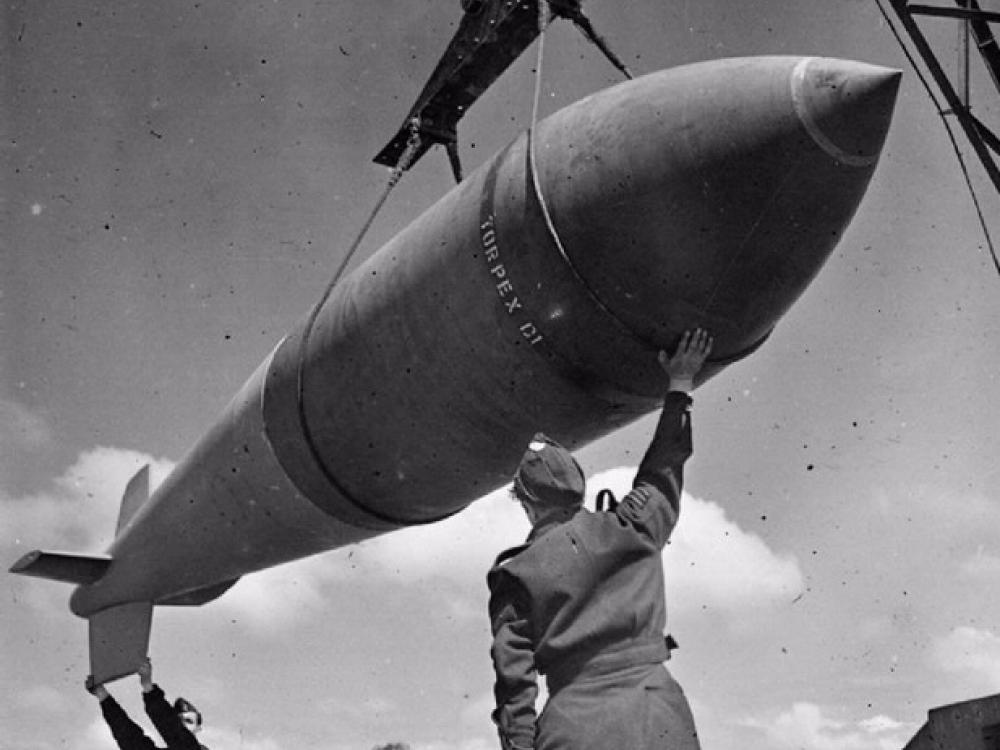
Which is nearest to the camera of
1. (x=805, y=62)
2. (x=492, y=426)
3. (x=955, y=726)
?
(x=955, y=726)

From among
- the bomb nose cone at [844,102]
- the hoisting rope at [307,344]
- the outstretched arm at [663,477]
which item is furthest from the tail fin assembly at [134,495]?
the bomb nose cone at [844,102]

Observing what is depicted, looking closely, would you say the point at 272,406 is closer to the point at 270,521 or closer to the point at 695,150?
the point at 270,521

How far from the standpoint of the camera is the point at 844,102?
3.25 metres

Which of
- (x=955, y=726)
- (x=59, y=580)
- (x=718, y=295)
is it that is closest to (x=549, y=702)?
(x=955, y=726)

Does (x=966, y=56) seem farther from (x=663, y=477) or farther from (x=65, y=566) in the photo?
(x=65, y=566)

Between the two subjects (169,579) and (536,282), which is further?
(169,579)

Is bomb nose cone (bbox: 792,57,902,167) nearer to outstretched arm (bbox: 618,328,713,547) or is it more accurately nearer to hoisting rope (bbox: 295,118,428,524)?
outstretched arm (bbox: 618,328,713,547)

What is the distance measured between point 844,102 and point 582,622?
1885mm

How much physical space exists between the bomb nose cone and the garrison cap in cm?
143

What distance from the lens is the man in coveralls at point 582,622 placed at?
8.02ft

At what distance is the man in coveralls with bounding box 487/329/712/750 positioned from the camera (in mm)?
2443

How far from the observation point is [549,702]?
8.41ft

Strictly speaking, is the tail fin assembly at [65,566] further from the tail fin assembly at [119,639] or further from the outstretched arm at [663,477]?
the outstretched arm at [663,477]

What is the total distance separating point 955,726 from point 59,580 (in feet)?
22.5
